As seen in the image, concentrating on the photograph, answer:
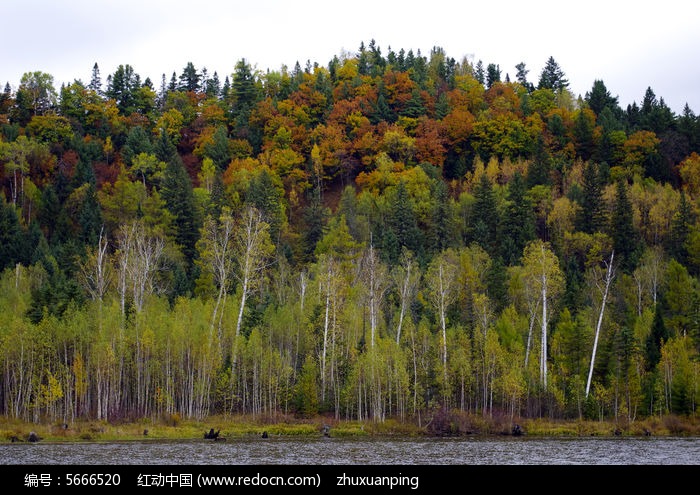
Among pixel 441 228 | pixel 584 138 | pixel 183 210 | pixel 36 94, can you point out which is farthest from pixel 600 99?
pixel 36 94

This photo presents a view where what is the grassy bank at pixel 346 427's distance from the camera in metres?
55.1

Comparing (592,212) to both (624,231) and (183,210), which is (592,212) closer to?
(624,231)

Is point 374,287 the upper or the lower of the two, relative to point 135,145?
lower

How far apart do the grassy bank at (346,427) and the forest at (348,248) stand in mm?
2051

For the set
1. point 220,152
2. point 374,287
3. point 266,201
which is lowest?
point 374,287

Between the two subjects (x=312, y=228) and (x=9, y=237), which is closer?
(x=9, y=237)

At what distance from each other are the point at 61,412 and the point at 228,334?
13526 mm

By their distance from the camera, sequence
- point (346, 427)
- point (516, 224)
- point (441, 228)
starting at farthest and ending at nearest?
1. point (516, 224)
2. point (441, 228)
3. point (346, 427)

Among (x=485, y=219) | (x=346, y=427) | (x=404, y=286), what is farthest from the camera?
(x=485, y=219)

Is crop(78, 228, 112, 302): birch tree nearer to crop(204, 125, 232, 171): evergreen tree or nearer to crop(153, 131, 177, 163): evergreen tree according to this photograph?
crop(153, 131, 177, 163): evergreen tree

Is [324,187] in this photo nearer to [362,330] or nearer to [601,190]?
[601,190]

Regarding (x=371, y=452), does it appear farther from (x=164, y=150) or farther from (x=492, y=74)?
(x=492, y=74)

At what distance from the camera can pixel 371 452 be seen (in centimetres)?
4353

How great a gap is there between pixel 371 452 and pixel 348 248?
4827 centimetres
